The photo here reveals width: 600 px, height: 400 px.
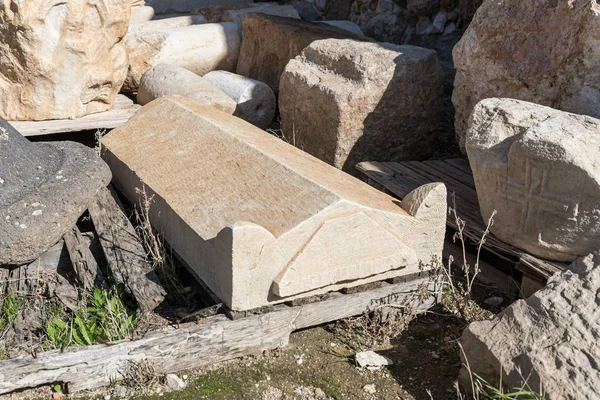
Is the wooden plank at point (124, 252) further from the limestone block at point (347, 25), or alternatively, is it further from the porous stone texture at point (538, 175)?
the limestone block at point (347, 25)

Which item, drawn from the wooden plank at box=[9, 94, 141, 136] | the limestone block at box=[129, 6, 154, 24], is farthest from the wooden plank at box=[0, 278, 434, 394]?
the limestone block at box=[129, 6, 154, 24]

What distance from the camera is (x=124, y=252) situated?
12.3 ft

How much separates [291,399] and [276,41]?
4113mm

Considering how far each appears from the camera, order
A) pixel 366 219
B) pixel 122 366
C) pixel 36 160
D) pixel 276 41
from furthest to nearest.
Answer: pixel 276 41, pixel 36 160, pixel 366 219, pixel 122 366

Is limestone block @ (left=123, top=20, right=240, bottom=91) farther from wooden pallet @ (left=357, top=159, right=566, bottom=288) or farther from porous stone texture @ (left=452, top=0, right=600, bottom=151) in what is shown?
porous stone texture @ (left=452, top=0, right=600, bottom=151)

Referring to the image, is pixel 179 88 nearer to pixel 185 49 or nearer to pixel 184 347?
pixel 185 49

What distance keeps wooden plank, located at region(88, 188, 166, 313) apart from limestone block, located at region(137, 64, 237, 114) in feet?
4.97

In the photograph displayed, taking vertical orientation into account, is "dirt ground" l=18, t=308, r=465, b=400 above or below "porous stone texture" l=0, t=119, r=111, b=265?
below

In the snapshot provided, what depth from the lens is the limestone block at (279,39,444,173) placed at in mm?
4883

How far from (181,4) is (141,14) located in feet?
3.34

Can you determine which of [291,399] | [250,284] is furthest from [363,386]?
[250,284]

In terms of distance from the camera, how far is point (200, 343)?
3.18m

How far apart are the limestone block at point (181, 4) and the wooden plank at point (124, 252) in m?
4.98

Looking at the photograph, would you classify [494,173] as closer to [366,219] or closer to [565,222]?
[565,222]
